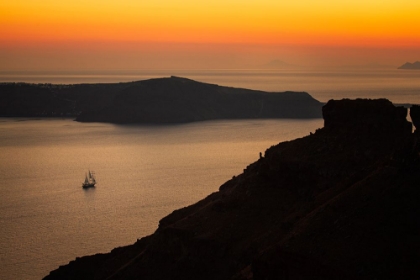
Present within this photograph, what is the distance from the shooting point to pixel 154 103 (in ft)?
564

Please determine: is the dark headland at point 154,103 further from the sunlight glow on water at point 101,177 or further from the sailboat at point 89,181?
the sailboat at point 89,181

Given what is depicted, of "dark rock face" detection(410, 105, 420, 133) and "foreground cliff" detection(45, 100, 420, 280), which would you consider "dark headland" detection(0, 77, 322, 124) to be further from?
"dark rock face" detection(410, 105, 420, 133)

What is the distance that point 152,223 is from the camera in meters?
57.9

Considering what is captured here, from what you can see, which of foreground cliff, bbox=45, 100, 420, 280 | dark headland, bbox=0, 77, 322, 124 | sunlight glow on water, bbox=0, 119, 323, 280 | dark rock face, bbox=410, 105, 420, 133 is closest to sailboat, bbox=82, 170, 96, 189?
sunlight glow on water, bbox=0, 119, 323, 280

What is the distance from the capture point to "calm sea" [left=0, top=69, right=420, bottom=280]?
53188 mm

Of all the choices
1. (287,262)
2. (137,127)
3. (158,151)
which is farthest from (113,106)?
(287,262)

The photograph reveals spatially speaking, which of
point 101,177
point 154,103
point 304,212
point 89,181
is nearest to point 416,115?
point 304,212

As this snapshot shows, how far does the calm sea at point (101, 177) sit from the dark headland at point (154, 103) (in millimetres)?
12818

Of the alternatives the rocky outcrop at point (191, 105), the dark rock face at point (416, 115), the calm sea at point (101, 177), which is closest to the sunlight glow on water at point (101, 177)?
the calm sea at point (101, 177)

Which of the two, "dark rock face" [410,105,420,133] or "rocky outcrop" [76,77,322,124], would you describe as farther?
"rocky outcrop" [76,77,322,124]

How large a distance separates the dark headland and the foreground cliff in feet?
410

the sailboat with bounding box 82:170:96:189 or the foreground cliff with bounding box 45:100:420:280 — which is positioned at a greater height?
the foreground cliff with bounding box 45:100:420:280

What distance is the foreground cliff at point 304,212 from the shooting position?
74.7ft

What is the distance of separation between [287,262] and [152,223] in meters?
36.4
